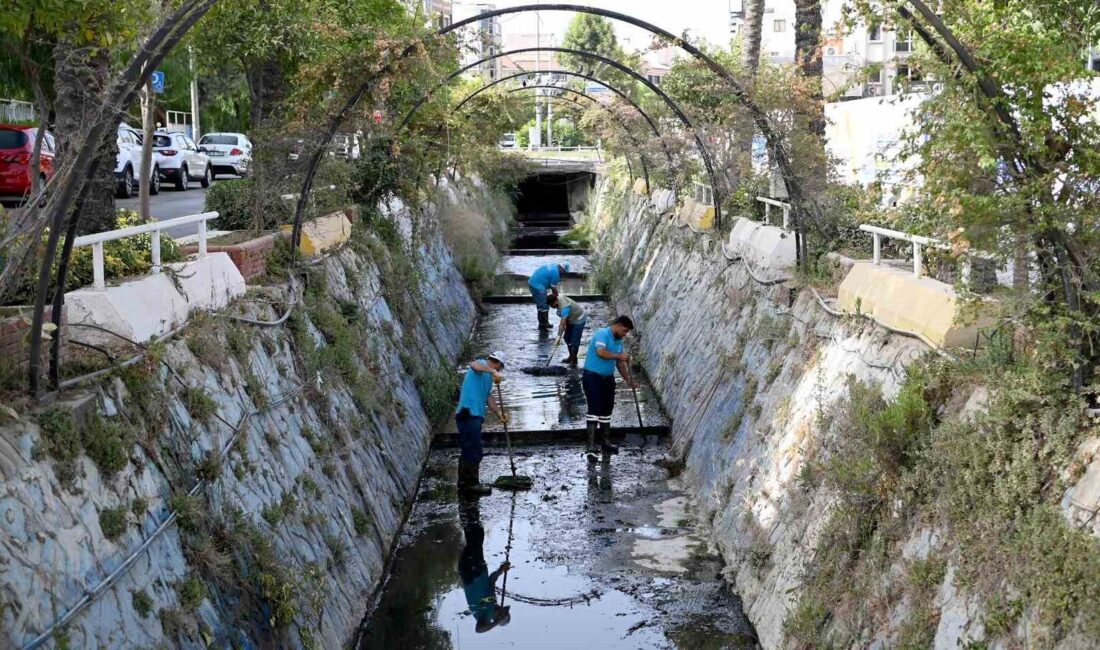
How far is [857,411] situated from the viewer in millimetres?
9047

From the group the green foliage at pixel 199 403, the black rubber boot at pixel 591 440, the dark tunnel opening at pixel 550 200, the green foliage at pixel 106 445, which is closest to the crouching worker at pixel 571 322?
the black rubber boot at pixel 591 440

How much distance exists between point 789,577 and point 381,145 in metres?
12.5

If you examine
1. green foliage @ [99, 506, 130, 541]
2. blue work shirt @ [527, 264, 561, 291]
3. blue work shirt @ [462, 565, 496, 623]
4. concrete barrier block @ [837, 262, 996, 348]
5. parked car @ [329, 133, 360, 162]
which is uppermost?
parked car @ [329, 133, 360, 162]

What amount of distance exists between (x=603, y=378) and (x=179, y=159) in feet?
A: 63.8

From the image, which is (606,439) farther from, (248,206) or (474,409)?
(248,206)

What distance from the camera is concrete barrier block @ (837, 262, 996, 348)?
8.60 meters

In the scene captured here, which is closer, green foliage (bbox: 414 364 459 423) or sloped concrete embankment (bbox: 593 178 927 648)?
sloped concrete embankment (bbox: 593 178 927 648)

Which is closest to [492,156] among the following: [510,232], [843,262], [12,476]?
[510,232]

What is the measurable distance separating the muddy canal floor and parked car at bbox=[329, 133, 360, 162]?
4837mm

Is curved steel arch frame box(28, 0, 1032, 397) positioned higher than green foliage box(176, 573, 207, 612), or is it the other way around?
curved steel arch frame box(28, 0, 1032, 397)

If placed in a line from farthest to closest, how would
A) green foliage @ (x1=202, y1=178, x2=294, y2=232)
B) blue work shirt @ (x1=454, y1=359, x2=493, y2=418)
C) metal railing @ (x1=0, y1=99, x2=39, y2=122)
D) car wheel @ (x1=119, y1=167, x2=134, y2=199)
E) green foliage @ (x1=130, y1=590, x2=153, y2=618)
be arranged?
metal railing @ (x1=0, y1=99, x2=39, y2=122)
car wheel @ (x1=119, y1=167, x2=134, y2=199)
green foliage @ (x1=202, y1=178, x2=294, y2=232)
blue work shirt @ (x1=454, y1=359, x2=493, y2=418)
green foliage @ (x1=130, y1=590, x2=153, y2=618)

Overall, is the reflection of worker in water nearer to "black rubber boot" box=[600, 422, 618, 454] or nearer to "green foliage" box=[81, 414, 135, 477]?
"black rubber boot" box=[600, 422, 618, 454]

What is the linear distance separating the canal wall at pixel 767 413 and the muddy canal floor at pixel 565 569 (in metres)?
0.38

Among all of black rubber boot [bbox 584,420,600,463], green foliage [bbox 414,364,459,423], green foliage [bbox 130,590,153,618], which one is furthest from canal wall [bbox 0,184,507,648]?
black rubber boot [bbox 584,420,600,463]
